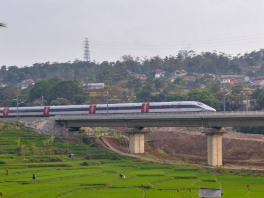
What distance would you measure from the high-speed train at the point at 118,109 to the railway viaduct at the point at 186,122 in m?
6.90

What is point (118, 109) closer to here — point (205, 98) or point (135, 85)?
point (205, 98)

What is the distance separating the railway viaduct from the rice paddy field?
7.83m

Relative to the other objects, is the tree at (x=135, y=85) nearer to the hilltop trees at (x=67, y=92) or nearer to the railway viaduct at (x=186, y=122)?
the hilltop trees at (x=67, y=92)

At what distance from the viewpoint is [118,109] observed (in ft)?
322

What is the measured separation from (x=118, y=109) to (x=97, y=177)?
142 ft

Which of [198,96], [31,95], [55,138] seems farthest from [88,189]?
[31,95]

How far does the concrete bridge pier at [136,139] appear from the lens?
87.4 meters

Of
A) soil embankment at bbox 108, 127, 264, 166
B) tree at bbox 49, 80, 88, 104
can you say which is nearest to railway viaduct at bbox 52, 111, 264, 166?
soil embankment at bbox 108, 127, 264, 166

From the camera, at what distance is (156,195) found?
44406mm

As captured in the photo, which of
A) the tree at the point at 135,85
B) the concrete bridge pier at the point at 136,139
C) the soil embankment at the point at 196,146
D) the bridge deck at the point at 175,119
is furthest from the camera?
the tree at the point at 135,85

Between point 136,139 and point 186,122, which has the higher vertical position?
point 186,122

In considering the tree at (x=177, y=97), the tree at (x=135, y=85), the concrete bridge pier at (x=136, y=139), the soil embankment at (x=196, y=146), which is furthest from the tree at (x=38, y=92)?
the concrete bridge pier at (x=136, y=139)

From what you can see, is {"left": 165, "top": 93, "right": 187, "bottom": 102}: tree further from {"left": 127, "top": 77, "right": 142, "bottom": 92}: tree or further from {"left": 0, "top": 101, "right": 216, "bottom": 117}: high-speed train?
{"left": 0, "top": 101, "right": 216, "bottom": 117}: high-speed train

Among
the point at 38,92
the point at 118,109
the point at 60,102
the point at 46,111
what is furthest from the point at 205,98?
the point at 38,92
